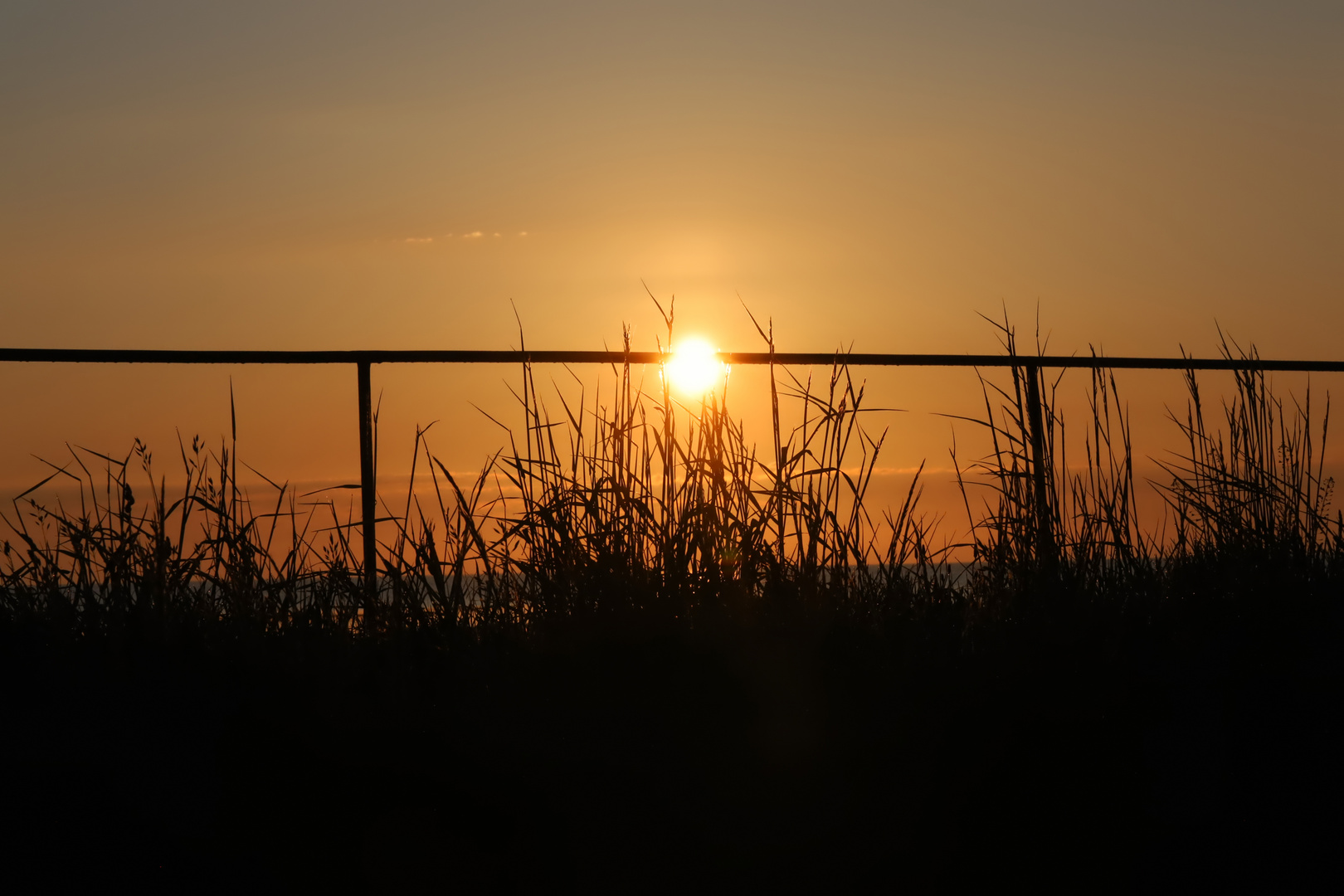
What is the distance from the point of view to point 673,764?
70.2 inches

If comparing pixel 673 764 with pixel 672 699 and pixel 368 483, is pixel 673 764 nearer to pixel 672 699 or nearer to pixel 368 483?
pixel 672 699

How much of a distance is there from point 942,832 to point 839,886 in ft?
0.65

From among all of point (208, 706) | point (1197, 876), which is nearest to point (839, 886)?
point (1197, 876)

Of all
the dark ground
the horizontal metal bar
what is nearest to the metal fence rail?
the horizontal metal bar

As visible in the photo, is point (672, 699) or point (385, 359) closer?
point (672, 699)

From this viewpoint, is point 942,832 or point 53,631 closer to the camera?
point 942,832

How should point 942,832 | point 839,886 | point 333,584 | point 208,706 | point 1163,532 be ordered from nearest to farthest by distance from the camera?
point 839,886, point 942,832, point 208,706, point 333,584, point 1163,532

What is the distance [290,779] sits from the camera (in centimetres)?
176

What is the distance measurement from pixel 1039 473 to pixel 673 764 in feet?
5.14

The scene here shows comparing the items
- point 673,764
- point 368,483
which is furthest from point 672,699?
point 368,483

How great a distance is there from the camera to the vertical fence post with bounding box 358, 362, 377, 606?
258cm

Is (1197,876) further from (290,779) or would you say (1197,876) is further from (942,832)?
(290,779)

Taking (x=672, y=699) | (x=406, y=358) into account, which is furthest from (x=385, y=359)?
(x=672, y=699)

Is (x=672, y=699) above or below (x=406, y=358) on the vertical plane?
below
